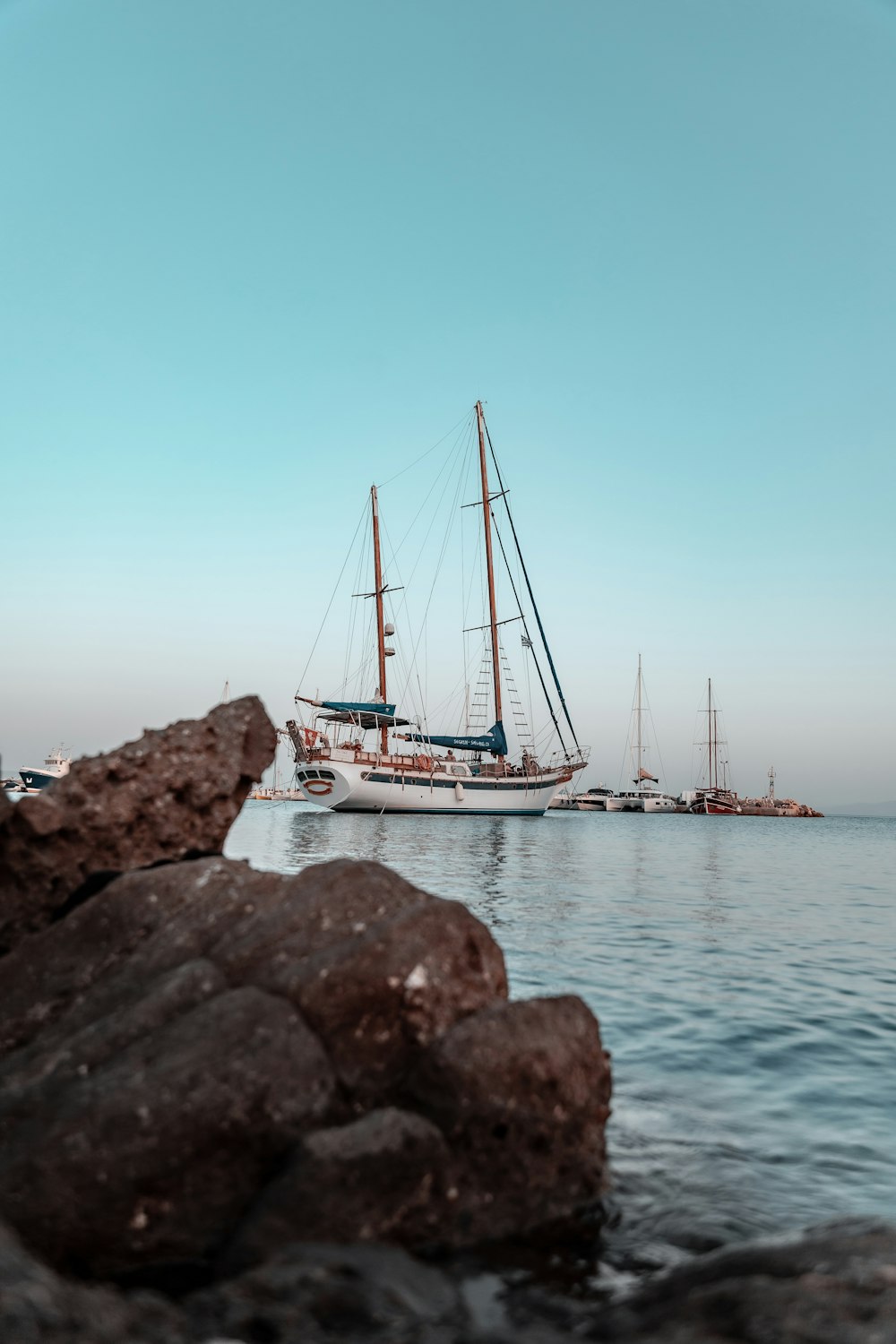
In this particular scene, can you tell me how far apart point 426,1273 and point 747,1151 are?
3.36m

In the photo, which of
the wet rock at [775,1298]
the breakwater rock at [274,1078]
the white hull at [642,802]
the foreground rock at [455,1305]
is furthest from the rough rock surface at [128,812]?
the white hull at [642,802]

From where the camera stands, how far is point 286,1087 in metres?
3.98

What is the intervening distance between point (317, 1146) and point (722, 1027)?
23.0 feet

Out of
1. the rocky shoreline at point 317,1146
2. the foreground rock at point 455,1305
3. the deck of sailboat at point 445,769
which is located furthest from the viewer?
the deck of sailboat at point 445,769

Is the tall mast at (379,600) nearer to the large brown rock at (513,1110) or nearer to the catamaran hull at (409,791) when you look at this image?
the catamaran hull at (409,791)

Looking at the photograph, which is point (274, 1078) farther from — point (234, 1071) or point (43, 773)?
point (43, 773)

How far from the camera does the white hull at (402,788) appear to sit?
65.9 m

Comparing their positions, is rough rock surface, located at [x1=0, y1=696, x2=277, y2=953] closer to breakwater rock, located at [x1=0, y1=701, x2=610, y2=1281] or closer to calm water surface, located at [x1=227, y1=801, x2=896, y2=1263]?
breakwater rock, located at [x1=0, y1=701, x2=610, y2=1281]

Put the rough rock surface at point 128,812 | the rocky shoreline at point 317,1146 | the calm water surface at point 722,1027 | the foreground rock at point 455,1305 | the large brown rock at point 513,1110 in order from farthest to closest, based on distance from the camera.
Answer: the rough rock surface at point 128,812 → the calm water surface at point 722,1027 → the large brown rock at point 513,1110 → the rocky shoreline at point 317,1146 → the foreground rock at point 455,1305

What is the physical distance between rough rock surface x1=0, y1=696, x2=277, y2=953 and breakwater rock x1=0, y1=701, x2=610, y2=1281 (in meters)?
0.91

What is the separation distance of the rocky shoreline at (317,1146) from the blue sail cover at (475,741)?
2538 inches

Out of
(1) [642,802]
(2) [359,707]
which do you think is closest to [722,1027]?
(2) [359,707]

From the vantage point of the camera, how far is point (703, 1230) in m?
4.74

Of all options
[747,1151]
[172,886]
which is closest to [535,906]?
[747,1151]
